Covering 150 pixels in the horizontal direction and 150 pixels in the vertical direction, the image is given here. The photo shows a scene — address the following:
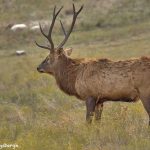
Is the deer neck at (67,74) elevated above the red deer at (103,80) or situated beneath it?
situated beneath

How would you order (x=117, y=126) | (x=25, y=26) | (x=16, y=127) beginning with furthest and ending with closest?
(x=25, y=26) < (x=16, y=127) < (x=117, y=126)

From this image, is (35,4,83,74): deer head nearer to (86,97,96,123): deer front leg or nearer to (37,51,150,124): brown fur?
(37,51,150,124): brown fur

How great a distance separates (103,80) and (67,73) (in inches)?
64.3

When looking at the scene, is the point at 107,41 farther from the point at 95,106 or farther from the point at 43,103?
Result: the point at 95,106

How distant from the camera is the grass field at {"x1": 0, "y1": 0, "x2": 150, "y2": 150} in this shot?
10.5 m

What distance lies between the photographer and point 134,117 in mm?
12648

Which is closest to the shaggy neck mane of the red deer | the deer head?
the red deer

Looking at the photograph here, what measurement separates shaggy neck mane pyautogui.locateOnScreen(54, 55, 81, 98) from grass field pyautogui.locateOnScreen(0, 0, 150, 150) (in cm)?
76

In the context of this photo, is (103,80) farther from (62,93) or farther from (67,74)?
(62,93)

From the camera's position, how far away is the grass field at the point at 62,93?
34.6ft

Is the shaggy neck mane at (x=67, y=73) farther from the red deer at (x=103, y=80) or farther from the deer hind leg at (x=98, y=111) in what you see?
the deer hind leg at (x=98, y=111)

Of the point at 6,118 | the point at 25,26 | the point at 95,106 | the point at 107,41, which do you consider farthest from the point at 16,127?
the point at 25,26

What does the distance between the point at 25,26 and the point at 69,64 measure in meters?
27.5

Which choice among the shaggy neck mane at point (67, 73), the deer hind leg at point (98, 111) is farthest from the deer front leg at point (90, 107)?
the shaggy neck mane at point (67, 73)
